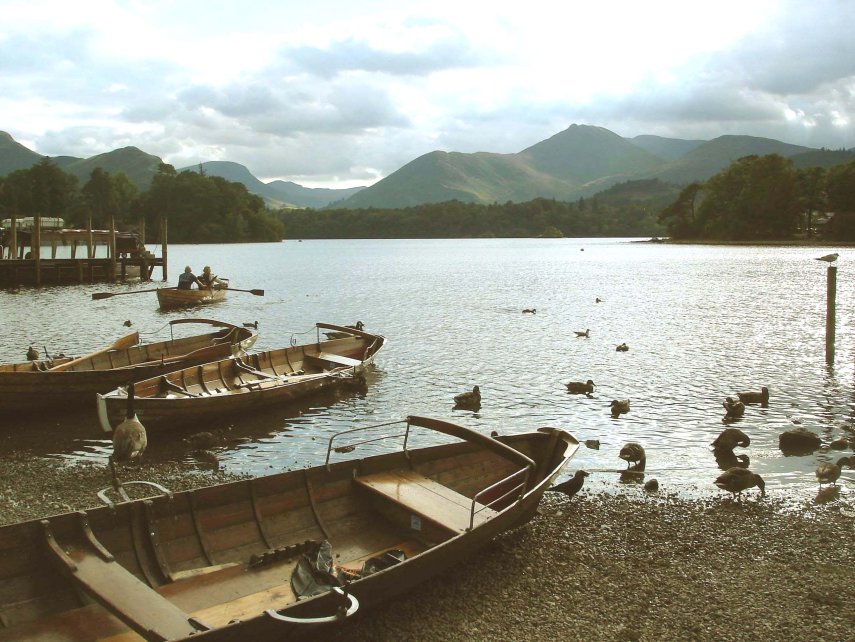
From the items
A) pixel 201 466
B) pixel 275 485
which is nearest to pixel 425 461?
pixel 275 485

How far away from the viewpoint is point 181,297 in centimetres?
4984

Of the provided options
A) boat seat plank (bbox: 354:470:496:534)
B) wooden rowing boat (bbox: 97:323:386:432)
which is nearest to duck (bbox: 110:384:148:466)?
wooden rowing boat (bbox: 97:323:386:432)

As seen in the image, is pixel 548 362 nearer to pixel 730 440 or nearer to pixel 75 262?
pixel 730 440

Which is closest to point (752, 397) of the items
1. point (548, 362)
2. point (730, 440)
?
point (730, 440)

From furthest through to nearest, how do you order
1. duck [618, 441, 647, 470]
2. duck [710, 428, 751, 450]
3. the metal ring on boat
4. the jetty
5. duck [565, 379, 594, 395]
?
the jetty → duck [565, 379, 594, 395] → duck [710, 428, 751, 450] → duck [618, 441, 647, 470] → the metal ring on boat

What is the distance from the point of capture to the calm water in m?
18.1

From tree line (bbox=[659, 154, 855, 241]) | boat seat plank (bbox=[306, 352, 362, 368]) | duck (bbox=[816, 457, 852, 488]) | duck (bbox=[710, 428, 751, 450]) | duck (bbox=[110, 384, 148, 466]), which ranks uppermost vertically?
tree line (bbox=[659, 154, 855, 241])

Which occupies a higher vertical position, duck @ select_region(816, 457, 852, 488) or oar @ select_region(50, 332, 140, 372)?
oar @ select_region(50, 332, 140, 372)

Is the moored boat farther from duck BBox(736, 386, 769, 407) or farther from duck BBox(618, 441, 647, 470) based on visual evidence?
duck BBox(618, 441, 647, 470)

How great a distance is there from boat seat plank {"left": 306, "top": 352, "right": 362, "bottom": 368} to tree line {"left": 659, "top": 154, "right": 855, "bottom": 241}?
459 feet

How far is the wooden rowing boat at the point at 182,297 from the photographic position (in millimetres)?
49312

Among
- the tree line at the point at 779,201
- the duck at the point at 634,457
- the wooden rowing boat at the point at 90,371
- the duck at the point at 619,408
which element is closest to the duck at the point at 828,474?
the duck at the point at 634,457

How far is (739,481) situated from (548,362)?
54.1ft

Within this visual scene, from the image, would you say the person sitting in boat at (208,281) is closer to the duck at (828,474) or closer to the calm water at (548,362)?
the calm water at (548,362)
